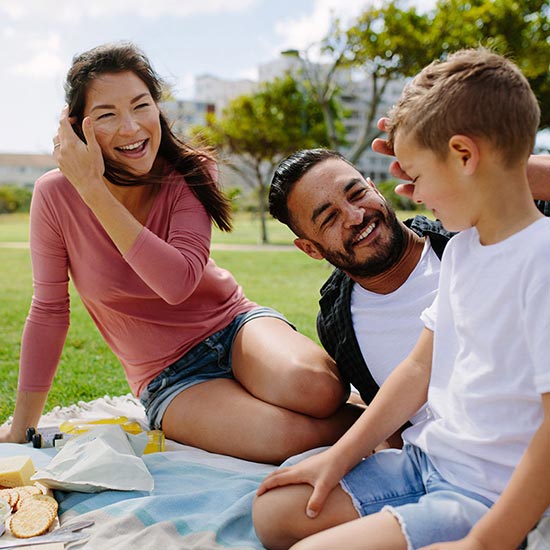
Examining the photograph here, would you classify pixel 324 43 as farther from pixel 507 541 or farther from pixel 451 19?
pixel 507 541

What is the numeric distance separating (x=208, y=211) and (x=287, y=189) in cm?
58

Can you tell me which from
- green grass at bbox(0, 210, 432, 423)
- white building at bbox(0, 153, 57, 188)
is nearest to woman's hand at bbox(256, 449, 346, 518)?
green grass at bbox(0, 210, 432, 423)

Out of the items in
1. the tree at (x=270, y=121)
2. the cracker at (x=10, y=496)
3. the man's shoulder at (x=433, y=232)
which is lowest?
the cracker at (x=10, y=496)

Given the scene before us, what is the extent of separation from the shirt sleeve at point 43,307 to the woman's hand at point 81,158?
43 cm

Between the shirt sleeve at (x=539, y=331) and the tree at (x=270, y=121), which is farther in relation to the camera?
the tree at (x=270, y=121)

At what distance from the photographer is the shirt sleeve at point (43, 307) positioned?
3086 millimetres

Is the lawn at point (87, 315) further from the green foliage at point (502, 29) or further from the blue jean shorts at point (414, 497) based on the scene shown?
the green foliage at point (502, 29)

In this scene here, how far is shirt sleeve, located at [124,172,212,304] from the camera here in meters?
2.73

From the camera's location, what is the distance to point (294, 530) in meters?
1.98

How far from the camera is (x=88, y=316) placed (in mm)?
7676

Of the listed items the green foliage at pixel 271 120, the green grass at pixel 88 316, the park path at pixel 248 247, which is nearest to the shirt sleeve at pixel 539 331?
the green grass at pixel 88 316

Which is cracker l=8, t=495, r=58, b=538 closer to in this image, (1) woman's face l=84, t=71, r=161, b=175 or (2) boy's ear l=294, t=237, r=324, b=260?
(2) boy's ear l=294, t=237, r=324, b=260

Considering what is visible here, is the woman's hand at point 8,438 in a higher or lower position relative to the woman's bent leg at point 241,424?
lower

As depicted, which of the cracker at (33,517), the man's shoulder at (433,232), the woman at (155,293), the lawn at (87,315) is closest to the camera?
the cracker at (33,517)
